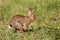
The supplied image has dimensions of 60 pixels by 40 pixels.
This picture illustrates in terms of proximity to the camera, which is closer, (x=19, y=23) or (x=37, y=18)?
(x=19, y=23)

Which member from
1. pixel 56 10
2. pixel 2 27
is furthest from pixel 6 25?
pixel 56 10

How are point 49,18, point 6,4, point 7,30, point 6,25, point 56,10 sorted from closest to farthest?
1. point 7,30
2. point 6,25
3. point 49,18
4. point 56,10
5. point 6,4

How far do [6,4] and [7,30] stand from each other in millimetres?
3642

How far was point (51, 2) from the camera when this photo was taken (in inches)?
506

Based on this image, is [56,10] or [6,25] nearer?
[6,25]

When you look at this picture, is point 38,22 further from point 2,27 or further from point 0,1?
point 0,1

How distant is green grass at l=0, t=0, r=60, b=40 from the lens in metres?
8.84

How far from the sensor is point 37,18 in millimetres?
11164

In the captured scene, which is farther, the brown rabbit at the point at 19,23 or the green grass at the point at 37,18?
the brown rabbit at the point at 19,23

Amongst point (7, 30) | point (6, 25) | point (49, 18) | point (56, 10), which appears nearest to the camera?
point (7, 30)

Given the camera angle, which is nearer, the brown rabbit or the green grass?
the green grass

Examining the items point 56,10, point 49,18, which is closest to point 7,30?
point 49,18

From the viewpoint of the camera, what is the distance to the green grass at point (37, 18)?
884cm

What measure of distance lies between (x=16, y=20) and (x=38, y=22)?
1.08 m
